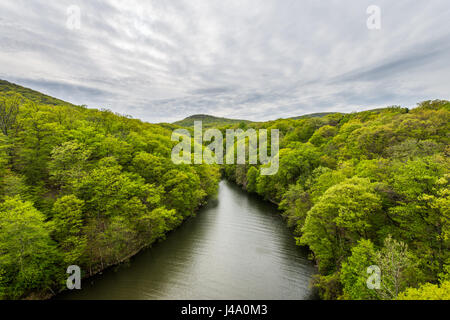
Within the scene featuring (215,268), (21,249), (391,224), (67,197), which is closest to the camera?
(21,249)

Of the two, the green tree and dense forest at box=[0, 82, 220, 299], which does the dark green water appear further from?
the green tree

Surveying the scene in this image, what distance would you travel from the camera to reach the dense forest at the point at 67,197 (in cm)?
1252

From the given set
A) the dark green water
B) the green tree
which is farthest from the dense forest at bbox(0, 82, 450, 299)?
the dark green water

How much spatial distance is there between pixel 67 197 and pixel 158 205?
368 inches

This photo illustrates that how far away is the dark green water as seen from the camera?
614 inches

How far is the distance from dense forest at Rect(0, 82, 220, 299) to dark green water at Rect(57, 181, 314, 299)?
2061 millimetres

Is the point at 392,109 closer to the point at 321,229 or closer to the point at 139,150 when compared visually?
the point at 321,229

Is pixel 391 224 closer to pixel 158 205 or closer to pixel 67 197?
pixel 158 205

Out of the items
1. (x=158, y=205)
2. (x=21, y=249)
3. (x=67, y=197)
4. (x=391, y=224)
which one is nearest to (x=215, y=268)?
(x=158, y=205)

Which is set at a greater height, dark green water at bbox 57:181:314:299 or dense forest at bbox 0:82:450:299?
dense forest at bbox 0:82:450:299

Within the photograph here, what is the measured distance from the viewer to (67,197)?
49.8 ft

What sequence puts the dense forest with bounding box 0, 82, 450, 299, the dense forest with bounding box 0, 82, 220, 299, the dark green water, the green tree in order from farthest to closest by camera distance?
the dark green water → the dense forest with bounding box 0, 82, 220, 299 → the green tree → the dense forest with bounding box 0, 82, 450, 299

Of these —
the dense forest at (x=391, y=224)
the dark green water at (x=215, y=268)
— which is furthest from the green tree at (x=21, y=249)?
the dense forest at (x=391, y=224)
